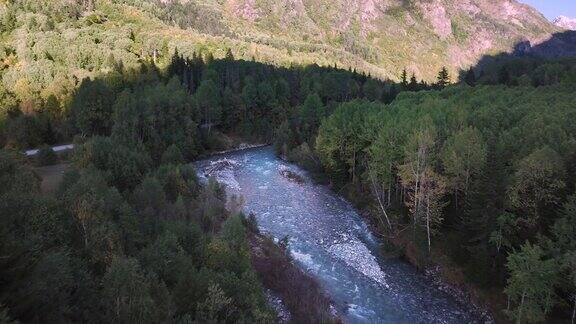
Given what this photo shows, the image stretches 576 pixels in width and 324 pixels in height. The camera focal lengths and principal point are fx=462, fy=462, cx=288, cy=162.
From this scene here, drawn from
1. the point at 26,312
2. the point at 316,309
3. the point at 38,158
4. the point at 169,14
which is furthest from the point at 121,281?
the point at 169,14

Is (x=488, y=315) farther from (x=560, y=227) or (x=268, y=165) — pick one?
(x=268, y=165)

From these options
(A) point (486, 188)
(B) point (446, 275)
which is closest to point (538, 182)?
(A) point (486, 188)

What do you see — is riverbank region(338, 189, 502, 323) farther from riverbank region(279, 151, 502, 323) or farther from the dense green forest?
the dense green forest

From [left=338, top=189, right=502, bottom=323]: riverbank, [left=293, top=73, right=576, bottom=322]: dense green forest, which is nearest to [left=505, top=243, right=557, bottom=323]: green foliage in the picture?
[left=293, top=73, right=576, bottom=322]: dense green forest

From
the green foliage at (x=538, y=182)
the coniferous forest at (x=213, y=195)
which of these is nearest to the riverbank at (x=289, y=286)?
the coniferous forest at (x=213, y=195)

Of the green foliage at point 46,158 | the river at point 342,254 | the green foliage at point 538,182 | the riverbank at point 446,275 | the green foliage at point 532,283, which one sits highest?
the green foliage at point 538,182

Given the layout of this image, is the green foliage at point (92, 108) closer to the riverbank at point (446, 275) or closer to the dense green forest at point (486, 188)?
the dense green forest at point (486, 188)

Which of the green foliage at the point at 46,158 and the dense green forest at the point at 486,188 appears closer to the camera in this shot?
the dense green forest at the point at 486,188
